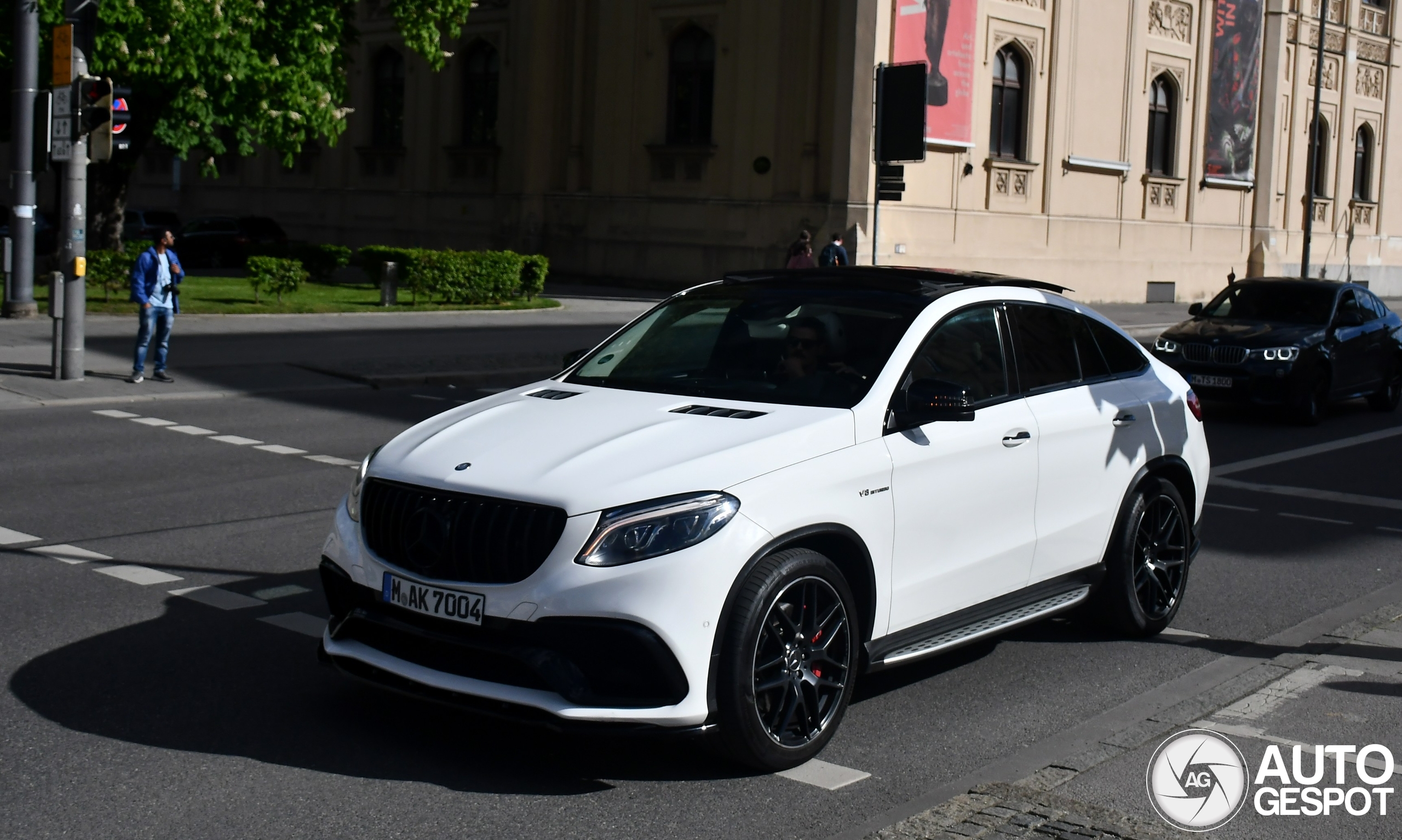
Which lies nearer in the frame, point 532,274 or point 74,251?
point 74,251

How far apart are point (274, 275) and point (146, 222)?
1714 centimetres

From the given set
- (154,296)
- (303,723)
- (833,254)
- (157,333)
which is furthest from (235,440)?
(833,254)

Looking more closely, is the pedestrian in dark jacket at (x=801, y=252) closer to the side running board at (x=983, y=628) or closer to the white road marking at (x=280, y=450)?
the white road marking at (x=280, y=450)

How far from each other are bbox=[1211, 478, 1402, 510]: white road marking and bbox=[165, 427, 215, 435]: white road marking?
29.0 ft

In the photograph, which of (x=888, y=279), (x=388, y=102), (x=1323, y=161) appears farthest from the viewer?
(x=1323, y=161)

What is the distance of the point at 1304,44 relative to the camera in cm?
4675

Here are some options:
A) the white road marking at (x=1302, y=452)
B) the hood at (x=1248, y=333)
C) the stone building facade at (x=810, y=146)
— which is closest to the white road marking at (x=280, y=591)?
the white road marking at (x=1302, y=452)

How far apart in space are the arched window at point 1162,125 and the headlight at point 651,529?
39829mm

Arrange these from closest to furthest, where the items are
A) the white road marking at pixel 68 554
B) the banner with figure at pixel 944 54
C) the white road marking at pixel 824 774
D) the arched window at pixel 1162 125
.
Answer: the white road marking at pixel 824 774
the white road marking at pixel 68 554
the banner with figure at pixel 944 54
the arched window at pixel 1162 125

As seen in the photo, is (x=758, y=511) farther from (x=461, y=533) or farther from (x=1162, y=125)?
(x=1162, y=125)

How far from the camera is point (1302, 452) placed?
14.9 metres

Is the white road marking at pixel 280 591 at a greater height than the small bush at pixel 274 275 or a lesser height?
lesser

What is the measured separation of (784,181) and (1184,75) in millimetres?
13958

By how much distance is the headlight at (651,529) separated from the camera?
491 centimetres
